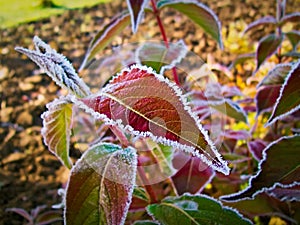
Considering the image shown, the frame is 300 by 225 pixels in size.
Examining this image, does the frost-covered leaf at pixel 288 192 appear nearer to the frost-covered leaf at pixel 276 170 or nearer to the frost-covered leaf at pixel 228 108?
the frost-covered leaf at pixel 276 170

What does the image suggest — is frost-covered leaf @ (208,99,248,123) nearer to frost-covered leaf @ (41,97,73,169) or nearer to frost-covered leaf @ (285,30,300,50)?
frost-covered leaf @ (285,30,300,50)

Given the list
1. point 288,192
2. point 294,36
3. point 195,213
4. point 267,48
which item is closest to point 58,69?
point 195,213

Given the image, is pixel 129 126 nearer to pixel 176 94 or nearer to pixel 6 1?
pixel 176 94

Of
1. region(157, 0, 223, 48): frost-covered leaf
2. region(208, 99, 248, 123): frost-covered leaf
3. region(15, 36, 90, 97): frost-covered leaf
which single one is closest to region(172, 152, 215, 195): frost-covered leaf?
region(208, 99, 248, 123): frost-covered leaf

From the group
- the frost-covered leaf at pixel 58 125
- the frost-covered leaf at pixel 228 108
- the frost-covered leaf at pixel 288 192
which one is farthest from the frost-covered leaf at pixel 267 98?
the frost-covered leaf at pixel 58 125

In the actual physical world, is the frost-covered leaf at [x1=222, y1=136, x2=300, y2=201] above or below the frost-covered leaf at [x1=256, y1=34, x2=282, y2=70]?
below

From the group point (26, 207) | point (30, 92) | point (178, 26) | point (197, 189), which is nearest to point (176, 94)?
point (197, 189)
